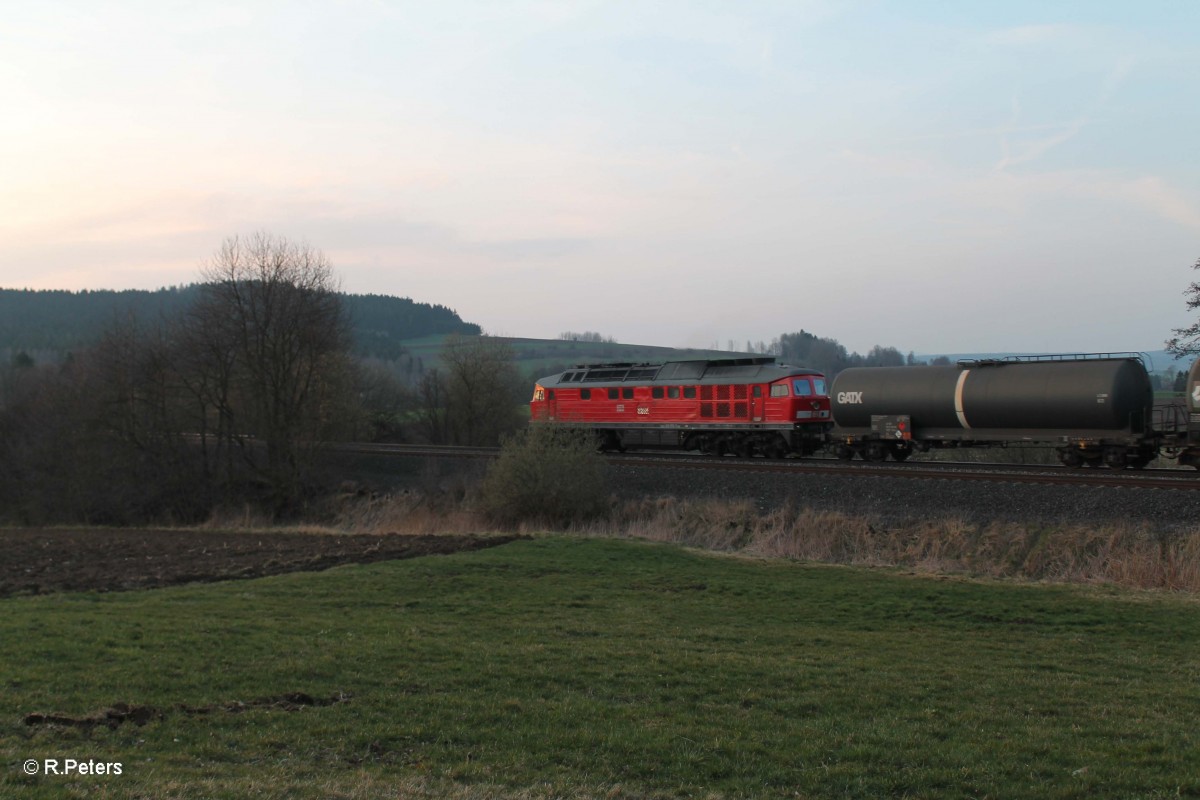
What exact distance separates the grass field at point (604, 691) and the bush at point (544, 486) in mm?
12304

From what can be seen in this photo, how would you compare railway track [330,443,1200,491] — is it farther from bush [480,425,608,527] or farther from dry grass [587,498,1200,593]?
bush [480,425,608,527]

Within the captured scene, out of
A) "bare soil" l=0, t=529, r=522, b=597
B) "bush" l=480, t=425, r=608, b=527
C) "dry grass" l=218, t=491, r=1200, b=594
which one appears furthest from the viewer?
"bush" l=480, t=425, r=608, b=527

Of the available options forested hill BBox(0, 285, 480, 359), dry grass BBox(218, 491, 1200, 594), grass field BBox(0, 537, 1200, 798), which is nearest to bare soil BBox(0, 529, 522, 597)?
grass field BBox(0, 537, 1200, 798)

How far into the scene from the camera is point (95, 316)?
466 feet

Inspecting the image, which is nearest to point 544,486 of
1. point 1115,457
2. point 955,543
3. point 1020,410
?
point 955,543

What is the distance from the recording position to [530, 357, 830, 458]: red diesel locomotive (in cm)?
3788

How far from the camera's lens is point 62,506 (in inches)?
1576

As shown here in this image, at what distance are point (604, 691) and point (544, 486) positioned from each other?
19250mm

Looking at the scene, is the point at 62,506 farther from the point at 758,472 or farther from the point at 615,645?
the point at 615,645

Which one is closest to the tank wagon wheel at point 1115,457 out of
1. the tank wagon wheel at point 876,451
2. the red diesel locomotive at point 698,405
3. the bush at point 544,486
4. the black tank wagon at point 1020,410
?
the black tank wagon at point 1020,410

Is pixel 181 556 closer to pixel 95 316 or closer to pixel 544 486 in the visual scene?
pixel 544 486

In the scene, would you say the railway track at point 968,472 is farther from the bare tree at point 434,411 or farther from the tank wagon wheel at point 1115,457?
the bare tree at point 434,411

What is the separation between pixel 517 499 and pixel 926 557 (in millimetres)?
12103

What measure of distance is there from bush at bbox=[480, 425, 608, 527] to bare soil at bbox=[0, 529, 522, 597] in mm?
Answer: 4747
